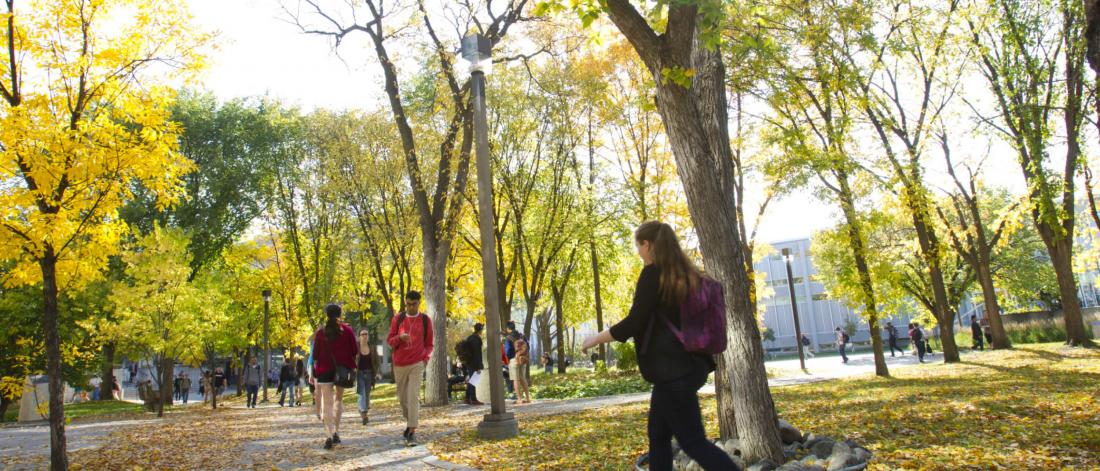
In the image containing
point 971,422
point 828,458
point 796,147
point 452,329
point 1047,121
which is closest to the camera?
point 828,458

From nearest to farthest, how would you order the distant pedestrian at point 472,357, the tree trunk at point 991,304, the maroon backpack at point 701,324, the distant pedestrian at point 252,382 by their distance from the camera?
the maroon backpack at point 701,324 < the distant pedestrian at point 472,357 < the tree trunk at point 991,304 < the distant pedestrian at point 252,382

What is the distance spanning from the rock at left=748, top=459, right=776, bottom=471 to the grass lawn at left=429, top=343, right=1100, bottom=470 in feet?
2.87

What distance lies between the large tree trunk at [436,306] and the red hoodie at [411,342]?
6.55 metres

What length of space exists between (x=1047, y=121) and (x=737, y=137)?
8.09 metres

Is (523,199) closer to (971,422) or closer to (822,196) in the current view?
(822,196)

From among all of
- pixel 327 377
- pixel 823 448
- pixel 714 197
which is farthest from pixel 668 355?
pixel 327 377

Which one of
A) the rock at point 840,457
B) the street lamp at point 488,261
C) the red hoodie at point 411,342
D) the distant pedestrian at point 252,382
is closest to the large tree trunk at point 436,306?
the street lamp at point 488,261

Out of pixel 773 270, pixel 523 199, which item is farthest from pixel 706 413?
A: pixel 773 270

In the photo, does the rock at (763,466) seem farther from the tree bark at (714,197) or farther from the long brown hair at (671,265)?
the long brown hair at (671,265)

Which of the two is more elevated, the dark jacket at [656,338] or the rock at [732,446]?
the dark jacket at [656,338]

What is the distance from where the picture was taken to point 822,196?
1577 centimetres

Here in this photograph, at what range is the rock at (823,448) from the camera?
495 centimetres

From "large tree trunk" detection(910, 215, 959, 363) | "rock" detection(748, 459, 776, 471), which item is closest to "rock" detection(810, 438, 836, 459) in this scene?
"rock" detection(748, 459, 776, 471)

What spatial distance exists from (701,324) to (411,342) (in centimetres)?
535
